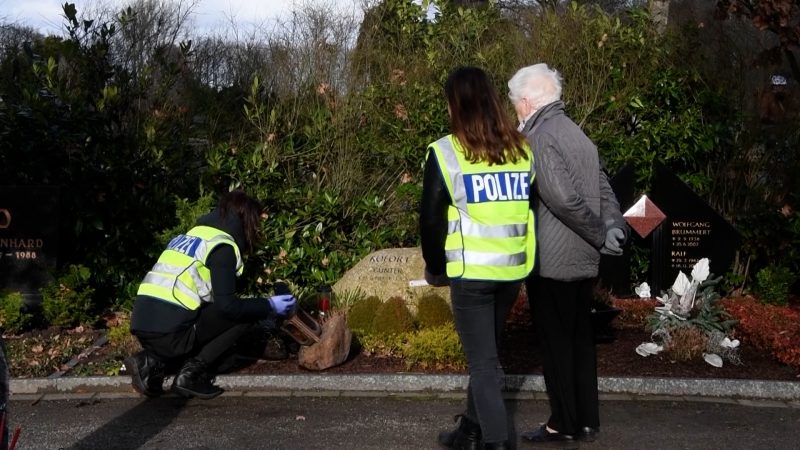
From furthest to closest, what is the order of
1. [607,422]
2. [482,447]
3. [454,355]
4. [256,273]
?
1. [256,273]
2. [454,355]
3. [607,422]
4. [482,447]

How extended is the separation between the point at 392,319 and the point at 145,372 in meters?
1.79

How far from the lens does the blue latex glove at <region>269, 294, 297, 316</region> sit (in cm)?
664

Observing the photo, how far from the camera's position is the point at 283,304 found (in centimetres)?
668

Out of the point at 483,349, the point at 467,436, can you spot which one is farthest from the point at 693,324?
the point at 483,349

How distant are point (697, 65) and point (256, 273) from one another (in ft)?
15.3

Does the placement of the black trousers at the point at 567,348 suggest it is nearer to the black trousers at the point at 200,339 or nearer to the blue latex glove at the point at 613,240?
the blue latex glove at the point at 613,240

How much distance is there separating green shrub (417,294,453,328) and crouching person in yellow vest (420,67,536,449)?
2.56m

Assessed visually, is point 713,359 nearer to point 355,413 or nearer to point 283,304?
point 355,413

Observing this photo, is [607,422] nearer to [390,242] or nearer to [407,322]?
[407,322]

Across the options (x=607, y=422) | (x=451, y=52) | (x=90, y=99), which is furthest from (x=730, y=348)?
(x=90, y=99)

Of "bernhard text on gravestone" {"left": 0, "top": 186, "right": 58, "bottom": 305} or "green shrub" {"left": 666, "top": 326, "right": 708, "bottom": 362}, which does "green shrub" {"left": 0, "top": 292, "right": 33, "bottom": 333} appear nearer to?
"bernhard text on gravestone" {"left": 0, "top": 186, "right": 58, "bottom": 305}

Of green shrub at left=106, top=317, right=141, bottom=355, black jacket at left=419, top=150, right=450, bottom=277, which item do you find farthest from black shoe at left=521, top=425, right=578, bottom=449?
green shrub at left=106, top=317, right=141, bottom=355

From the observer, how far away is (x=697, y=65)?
10266 millimetres

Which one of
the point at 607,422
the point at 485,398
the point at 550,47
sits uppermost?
the point at 550,47
